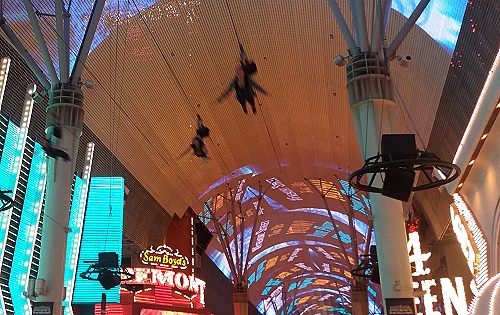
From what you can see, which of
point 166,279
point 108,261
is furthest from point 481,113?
point 166,279

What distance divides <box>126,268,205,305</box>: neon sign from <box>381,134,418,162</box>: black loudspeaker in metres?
17.5

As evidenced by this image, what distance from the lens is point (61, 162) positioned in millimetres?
13062

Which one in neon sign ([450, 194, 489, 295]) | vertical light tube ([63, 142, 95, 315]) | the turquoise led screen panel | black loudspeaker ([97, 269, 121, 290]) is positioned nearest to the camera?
neon sign ([450, 194, 489, 295])

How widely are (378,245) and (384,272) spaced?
53 cm

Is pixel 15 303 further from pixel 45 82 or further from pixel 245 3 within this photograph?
pixel 245 3

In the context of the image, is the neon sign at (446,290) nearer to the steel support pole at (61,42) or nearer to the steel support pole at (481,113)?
the steel support pole at (481,113)

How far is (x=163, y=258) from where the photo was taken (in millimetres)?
24719

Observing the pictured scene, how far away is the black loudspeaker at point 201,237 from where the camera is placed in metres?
32.2

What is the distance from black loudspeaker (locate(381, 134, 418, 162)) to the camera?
23.2ft

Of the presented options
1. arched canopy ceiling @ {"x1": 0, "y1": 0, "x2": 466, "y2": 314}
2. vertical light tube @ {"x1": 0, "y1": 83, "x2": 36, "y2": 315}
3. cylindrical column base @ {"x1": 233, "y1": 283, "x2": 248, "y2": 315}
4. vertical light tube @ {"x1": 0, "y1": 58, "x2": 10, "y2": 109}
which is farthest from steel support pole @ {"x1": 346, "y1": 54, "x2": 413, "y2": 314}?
cylindrical column base @ {"x1": 233, "y1": 283, "x2": 248, "y2": 315}

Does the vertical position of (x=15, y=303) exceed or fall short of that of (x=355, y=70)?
it falls short

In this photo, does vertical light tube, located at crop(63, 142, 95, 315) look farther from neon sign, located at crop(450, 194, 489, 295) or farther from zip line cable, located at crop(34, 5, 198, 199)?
neon sign, located at crop(450, 194, 489, 295)

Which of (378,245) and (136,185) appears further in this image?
(136,185)

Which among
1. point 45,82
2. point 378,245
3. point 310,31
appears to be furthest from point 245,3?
point 378,245
